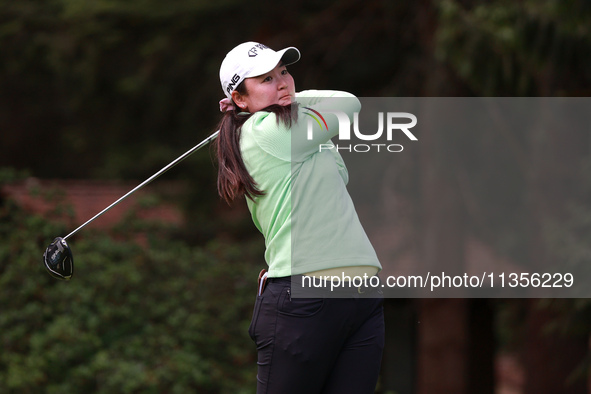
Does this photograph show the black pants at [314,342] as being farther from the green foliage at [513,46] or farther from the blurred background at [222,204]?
the green foliage at [513,46]

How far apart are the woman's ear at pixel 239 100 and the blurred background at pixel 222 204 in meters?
3.45

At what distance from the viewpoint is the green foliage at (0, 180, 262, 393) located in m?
5.99

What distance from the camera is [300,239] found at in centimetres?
231

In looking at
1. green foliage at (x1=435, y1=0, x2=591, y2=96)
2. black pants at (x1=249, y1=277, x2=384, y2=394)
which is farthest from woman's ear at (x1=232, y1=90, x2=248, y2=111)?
green foliage at (x1=435, y1=0, x2=591, y2=96)

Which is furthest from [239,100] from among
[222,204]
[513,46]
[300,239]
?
[222,204]

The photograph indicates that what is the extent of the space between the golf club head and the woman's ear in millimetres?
841

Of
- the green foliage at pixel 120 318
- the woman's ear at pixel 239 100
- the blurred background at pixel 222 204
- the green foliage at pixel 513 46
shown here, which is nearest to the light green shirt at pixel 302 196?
the woman's ear at pixel 239 100

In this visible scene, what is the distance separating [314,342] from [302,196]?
0.41 metres

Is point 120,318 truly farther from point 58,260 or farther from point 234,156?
point 234,156

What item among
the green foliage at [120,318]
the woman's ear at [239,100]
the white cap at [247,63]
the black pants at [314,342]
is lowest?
the black pants at [314,342]

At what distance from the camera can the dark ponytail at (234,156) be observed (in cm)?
236

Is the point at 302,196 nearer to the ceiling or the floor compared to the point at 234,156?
nearer to the floor

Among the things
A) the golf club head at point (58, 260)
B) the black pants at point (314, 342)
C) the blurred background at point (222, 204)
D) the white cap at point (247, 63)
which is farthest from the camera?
the blurred background at point (222, 204)

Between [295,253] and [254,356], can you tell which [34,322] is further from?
[295,253]
